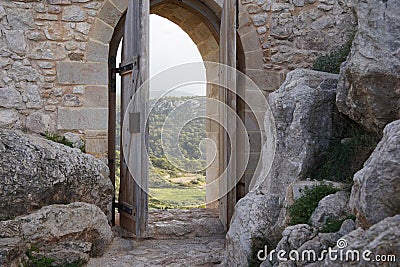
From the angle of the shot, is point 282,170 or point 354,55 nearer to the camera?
point 354,55

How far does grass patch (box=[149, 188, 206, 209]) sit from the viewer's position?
888 centimetres

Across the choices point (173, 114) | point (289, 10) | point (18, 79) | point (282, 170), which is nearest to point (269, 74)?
point (289, 10)

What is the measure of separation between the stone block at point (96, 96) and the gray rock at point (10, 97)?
674mm

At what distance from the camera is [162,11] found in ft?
23.7

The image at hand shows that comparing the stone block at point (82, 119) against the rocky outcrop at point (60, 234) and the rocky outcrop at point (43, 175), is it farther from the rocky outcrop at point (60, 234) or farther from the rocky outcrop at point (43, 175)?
the rocky outcrop at point (60, 234)

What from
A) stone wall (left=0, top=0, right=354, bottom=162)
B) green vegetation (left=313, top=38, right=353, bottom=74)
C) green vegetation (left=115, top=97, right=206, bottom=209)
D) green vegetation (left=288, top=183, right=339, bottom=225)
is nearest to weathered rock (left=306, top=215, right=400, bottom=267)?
green vegetation (left=288, top=183, right=339, bottom=225)

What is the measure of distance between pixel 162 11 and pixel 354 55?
12.8 feet

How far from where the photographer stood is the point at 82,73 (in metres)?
5.62

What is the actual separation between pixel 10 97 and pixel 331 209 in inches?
136

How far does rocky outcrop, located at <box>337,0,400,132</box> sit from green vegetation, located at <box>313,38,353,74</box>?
130 cm

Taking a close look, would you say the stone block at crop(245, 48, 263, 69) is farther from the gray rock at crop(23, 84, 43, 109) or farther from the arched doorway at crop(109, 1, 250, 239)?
the gray rock at crop(23, 84, 43, 109)

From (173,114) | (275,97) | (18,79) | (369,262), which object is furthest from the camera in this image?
(173,114)

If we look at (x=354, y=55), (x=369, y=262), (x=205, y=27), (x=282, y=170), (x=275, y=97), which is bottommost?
(x=369, y=262)

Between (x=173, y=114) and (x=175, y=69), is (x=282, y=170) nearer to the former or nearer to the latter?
(x=175, y=69)
